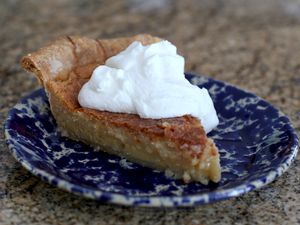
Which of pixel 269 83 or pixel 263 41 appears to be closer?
pixel 269 83

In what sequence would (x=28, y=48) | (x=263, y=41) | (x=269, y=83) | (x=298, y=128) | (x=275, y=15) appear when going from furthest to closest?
1. (x=275, y=15)
2. (x=263, y=41)
3. (x=28, y=48)
4. (x=269, y=83)
5. (x=298, y=128)

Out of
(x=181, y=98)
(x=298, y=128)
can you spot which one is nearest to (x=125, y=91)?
(x=181, y=98)

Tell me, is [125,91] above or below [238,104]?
above

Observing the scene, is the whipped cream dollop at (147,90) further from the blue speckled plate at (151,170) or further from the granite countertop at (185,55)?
the granite countertop at (185,55)

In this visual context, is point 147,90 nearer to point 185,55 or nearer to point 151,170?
point 151,170

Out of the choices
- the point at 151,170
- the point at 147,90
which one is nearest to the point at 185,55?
the point at 147,90

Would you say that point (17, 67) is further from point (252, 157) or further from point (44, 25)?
point (252, 157)

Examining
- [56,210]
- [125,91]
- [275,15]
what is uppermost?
[125,91]

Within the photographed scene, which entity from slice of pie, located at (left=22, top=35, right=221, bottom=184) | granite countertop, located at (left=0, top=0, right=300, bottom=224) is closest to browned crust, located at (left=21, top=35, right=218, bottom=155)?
slice of pie, located at (left=22, top=35, right=221, bottom=184)
